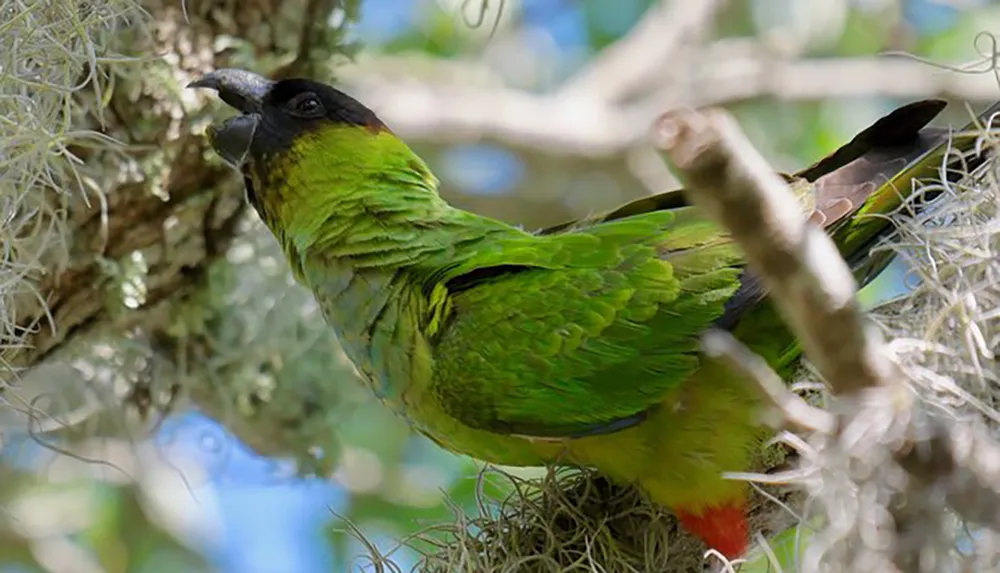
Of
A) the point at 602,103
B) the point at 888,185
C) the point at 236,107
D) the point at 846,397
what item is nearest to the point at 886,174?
the point at 888,185

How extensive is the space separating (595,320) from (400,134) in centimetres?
214

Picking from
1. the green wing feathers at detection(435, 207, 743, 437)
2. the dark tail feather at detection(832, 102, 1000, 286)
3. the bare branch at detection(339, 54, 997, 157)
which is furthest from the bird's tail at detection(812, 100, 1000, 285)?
the bare branch at detection(339, 54, 997, 157)

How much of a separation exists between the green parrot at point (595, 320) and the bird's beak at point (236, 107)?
22 centimetres

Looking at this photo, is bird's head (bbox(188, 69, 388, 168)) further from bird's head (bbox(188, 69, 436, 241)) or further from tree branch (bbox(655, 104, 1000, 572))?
tree branch (bbox(655, 104, 1000, 572))

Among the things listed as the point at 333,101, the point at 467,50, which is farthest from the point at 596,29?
the point at 333,101

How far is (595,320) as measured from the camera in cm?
218

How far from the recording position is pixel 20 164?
86.2 inches

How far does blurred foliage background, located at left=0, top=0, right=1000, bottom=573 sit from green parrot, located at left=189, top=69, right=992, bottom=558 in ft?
1.15

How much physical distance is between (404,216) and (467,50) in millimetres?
3252

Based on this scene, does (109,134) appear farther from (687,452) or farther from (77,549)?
(77,549)

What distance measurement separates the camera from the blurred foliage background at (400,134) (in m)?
2.84

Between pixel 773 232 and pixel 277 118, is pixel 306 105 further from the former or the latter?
pixel 773 232

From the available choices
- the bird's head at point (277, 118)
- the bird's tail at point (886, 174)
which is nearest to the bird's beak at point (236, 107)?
the bird's head at point (277, 118)

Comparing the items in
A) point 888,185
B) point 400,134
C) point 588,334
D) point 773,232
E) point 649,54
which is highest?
point 773,232
